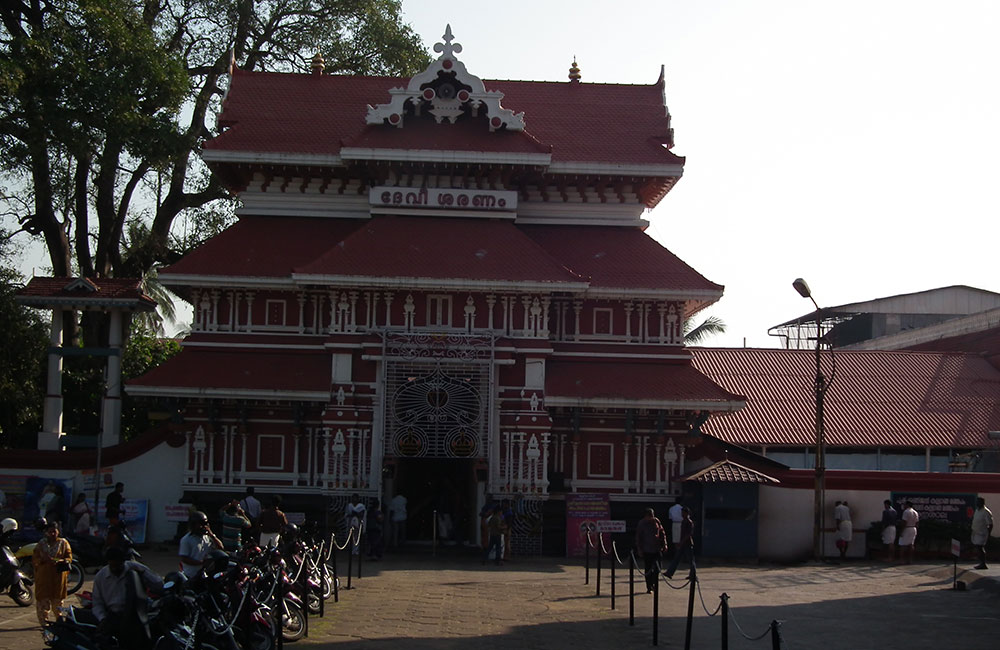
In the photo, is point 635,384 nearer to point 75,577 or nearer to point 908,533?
point 908,533

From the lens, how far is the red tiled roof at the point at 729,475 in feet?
85.1

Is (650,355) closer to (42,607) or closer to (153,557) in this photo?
(153,557)

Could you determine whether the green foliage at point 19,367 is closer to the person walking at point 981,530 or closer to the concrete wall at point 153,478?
the concrete wall at point 153,478

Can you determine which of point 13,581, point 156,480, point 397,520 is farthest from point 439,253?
point 13,581

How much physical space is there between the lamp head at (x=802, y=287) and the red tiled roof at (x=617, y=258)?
172 cm

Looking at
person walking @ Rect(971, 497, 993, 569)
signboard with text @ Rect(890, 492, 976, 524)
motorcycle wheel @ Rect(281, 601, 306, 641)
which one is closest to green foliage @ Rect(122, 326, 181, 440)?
signboard with text @ Rect(890, 492, 976, 524)

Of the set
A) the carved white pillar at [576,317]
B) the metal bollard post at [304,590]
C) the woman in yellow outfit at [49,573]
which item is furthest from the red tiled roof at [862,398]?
the woman in yellow outfit at [49,573]

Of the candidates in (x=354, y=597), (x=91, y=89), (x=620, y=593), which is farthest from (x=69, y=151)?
(x=620, y=593)

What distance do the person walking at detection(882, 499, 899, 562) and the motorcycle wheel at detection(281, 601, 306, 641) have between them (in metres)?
16.4

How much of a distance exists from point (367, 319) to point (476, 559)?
5939 millimetres

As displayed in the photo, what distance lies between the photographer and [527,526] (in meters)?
26.4

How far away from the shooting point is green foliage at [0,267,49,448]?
32.2m

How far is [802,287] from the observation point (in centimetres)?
2702

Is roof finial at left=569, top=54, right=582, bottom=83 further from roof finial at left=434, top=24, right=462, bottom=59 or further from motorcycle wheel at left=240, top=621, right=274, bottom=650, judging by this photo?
motorcycle wheel at left=240, top=621, right=274, bottom=650
